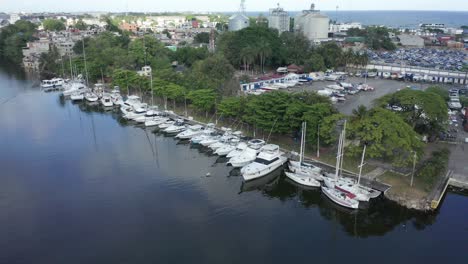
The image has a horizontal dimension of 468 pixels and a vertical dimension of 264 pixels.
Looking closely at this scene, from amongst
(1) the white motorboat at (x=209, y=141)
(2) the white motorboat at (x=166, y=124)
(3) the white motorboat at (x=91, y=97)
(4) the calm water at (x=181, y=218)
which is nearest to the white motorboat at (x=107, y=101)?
(3) the white motorboat at (x=91, y=97)

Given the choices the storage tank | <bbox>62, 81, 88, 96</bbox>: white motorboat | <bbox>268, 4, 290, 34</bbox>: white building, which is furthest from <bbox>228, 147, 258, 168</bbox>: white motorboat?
<bbox>268, 4, 290, 34</bbox>: white building

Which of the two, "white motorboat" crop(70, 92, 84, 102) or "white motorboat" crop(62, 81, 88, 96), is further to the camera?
"white motorboat" crop(62, 81, 88, 96)

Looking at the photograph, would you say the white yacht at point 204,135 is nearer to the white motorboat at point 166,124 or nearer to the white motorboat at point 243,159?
the white motorboat at point 166,124

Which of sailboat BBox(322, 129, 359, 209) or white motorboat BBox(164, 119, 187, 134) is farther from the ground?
white motorboat BBox(164, 119, 187, 134)

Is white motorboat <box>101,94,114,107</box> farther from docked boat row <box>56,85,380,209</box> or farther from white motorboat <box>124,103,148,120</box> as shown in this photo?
white motorboat <box>124,103,148,120</box>

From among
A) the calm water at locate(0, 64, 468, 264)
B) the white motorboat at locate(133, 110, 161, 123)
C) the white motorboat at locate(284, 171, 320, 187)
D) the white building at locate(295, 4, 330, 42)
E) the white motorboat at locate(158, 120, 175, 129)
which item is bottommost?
the calm water at locate(0, 64, 468, 264)

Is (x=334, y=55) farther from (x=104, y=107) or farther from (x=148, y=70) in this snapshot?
(x=104, y=107)

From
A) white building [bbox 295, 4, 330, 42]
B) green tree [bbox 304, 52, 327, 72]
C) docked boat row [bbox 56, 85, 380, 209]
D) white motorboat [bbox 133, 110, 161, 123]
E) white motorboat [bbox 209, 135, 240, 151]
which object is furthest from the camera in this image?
white building [bbox 295, 4, 330, 42]
